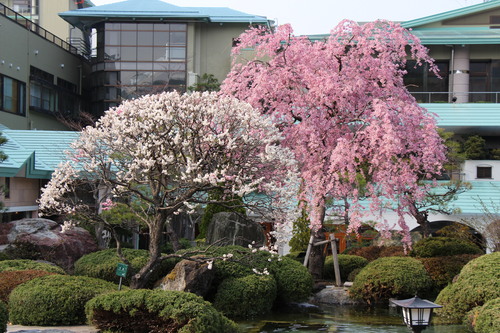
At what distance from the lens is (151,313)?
38.7ft

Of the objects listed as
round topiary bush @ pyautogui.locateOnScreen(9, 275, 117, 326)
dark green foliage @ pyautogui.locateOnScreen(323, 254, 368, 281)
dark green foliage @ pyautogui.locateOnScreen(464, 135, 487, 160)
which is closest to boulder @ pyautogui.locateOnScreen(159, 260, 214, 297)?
round topiary bush @ pyautogui.locateOnScreen(9, 275, 117, 326)

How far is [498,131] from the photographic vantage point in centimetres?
3197

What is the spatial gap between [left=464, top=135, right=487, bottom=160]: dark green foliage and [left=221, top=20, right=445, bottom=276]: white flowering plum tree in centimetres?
1201

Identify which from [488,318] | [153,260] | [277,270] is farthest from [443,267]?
[153,260]

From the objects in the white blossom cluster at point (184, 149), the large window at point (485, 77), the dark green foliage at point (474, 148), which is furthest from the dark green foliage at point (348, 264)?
the large window at point (485, 77)

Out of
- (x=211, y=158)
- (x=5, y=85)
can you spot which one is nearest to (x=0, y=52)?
(x=5, y=85)

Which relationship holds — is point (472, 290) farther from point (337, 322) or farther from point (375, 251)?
point (375, 251)

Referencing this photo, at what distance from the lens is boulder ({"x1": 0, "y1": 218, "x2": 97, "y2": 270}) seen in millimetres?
18234

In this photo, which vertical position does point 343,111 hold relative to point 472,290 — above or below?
above

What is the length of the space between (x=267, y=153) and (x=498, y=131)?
21.8 metres

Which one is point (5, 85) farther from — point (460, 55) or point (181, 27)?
point (460, 55)

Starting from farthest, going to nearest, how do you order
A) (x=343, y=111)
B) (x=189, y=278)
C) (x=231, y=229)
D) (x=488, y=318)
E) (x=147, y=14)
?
1. (x=147, y=14)
2. (x=231, y=229)
3. (x=343, y=111)
4. (x=189, y=278)
5. (x=488, y=318)

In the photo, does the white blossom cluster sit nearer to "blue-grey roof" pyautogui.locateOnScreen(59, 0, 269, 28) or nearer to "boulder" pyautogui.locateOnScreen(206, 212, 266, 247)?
"boulder" pyautogui.locateOnScreen(206, 212, 266, 247)

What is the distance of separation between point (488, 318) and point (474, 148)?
19.2m
